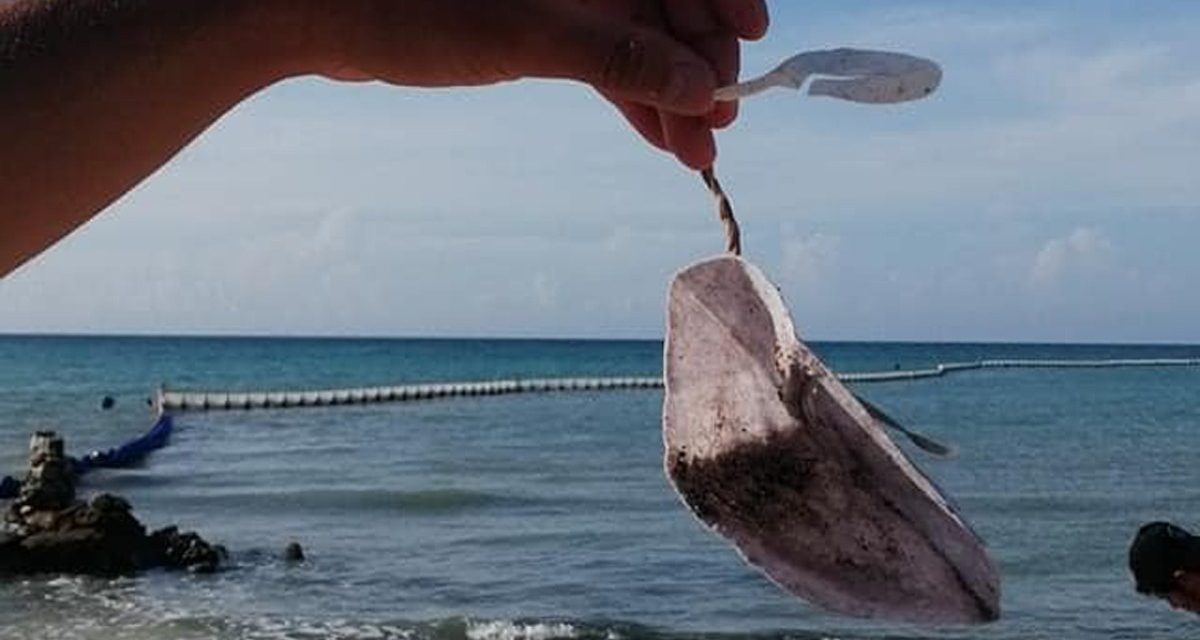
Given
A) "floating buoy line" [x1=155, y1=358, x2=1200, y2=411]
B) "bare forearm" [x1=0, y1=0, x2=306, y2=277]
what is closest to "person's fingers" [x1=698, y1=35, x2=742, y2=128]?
"bare forearm" [x1=0, y1=0, x2=306, y2=277]

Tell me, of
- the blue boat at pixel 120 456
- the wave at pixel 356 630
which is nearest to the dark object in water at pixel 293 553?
the wave at pixel 356 630

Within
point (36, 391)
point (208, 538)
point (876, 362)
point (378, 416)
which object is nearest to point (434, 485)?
point (208, 538)

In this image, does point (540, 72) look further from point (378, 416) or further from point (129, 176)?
point (378, 416)

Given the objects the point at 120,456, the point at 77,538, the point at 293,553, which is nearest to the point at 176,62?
the point at 77,538

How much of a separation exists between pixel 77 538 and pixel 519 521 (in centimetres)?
688

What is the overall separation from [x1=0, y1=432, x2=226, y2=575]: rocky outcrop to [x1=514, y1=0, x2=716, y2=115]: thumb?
16.4m

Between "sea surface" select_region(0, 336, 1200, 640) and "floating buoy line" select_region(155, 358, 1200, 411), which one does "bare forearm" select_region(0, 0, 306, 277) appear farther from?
"floating buoy line" select_region(155, 358, 1200, 411)

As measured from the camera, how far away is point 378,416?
49.8m

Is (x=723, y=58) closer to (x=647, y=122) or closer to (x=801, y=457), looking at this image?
(x=647, y=122)

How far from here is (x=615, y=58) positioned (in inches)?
68.5

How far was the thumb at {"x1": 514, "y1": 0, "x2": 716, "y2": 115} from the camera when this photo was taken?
5.46 feet

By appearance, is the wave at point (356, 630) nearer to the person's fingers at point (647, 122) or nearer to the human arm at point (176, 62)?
the person's fingers at point (647, 122)

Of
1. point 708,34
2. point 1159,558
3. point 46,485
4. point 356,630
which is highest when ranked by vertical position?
point 708,34

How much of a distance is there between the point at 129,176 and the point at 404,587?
16.5 meters
